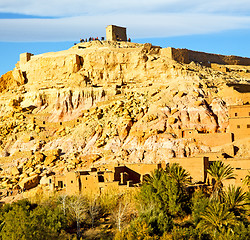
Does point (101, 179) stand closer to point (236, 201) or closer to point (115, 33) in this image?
point (236, 201)

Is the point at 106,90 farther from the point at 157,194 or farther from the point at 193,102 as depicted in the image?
the point at 157,194

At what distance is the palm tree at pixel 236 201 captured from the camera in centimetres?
4134

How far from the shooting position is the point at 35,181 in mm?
55344

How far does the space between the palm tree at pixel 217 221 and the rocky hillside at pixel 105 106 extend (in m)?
13.3

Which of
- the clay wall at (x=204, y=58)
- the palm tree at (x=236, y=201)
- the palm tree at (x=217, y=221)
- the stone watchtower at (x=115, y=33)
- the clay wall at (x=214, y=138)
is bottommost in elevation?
the palm tree at (x=217, y=221)

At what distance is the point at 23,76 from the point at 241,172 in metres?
39.0

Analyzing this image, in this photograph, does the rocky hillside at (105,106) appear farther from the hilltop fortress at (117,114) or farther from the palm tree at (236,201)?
the palm tree at (236,201)

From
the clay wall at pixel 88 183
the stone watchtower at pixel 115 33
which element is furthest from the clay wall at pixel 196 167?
the stone watchtower at pixel 115 33

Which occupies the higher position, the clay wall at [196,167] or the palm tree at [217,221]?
the clay wall at [196,167]

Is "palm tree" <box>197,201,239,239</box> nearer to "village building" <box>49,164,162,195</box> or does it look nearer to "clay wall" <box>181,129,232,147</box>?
"village building" <box>49,164,162,195</box>

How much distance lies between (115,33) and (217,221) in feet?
134

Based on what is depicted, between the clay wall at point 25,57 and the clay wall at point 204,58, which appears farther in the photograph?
the clay wall at point 25,57

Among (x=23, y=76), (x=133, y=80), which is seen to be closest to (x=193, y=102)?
(x=133, y=80)

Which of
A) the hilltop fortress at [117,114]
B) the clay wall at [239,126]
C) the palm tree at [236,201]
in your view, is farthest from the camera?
the clay wall at [239,126]
